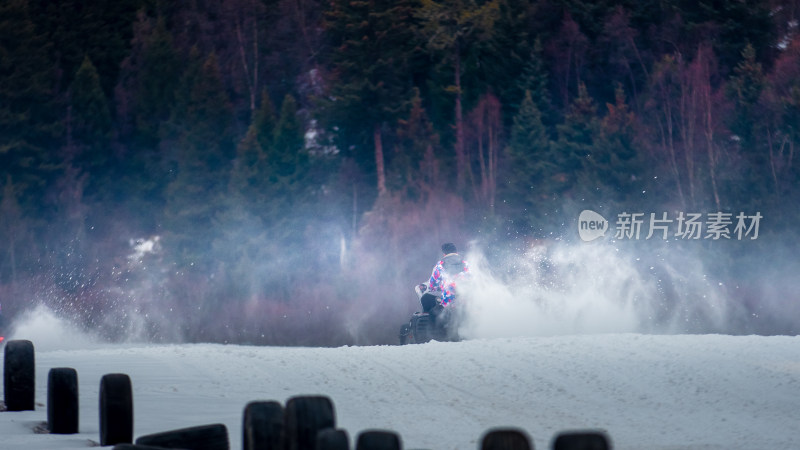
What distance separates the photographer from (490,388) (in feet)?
46.1

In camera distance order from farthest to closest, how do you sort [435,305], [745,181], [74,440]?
[745,181] < [435,305] < [74,440]

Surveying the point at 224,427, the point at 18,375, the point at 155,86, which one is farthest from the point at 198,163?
the point at 224,427

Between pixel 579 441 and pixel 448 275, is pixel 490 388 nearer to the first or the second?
Result: pixel 448 275

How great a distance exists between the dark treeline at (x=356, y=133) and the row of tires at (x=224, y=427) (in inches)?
1387

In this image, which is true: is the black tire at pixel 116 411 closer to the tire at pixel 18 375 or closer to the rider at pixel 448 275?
the tire at pixel 18 375

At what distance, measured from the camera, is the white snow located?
10867 mm

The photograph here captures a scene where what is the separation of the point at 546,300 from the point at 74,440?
19769 mm

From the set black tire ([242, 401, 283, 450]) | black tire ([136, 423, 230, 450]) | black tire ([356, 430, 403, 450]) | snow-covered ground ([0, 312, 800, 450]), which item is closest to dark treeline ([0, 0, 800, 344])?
snow-covered ground ([0, 312, 800, 450])

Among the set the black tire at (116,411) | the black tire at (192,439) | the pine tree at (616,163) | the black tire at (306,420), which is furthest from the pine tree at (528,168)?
the black tire at (306,420)

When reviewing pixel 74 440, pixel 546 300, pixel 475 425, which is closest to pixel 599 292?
pixel 546 300

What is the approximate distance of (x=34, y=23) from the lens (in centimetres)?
6681

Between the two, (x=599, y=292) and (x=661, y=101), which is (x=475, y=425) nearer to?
(x=599, y=292)

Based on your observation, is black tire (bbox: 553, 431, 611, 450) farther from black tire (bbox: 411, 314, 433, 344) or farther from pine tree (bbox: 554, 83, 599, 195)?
pine tree (bbox: 554, 83, 599, 195)

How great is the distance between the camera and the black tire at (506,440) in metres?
4.78
